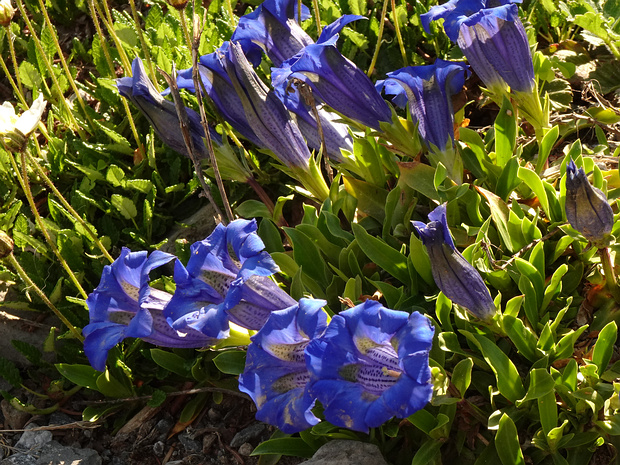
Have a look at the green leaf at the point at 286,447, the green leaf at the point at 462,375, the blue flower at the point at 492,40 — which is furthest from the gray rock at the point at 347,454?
the blue flower at the point at 492,40

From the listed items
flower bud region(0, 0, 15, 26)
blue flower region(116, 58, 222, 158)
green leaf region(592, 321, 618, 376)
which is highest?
flower bud region(0, 0, 15, 26)

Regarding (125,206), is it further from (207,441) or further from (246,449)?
(246,449)

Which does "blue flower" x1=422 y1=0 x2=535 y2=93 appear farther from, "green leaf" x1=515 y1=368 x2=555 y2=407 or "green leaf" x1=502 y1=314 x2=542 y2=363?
"green leaf" x1=515 y1=368 x2=555 y2=407

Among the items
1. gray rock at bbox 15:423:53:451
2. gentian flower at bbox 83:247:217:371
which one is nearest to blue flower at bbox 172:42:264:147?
gentian flower at bbox 83:247:217:371

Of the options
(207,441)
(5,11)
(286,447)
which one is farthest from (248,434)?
(5,11)

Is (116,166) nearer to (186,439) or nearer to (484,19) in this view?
(186,439)

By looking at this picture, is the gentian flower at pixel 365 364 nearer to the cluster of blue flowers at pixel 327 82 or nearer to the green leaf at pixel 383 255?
the green leaf at pixel 383 255
